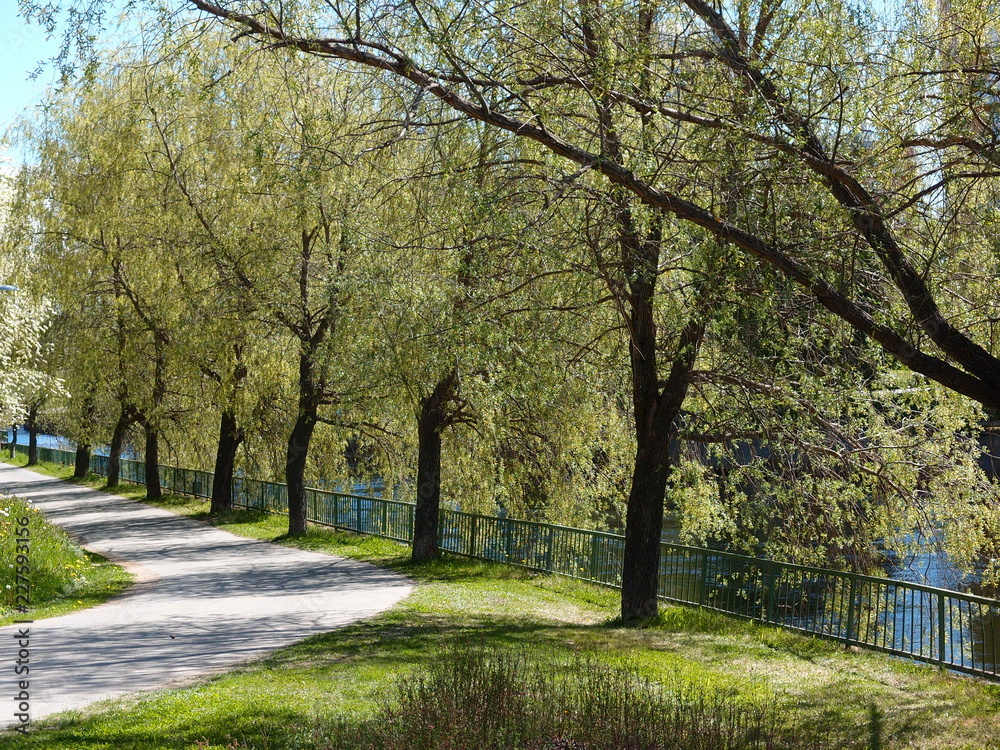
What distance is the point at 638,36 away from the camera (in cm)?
995

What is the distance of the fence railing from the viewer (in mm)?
11648

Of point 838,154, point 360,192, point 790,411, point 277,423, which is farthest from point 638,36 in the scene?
point 277,423

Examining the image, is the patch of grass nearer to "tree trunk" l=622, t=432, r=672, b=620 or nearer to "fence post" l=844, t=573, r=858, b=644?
"tree trunk" l=622, t=432, r=672, b=620

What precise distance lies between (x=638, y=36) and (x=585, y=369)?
5897 millimetres

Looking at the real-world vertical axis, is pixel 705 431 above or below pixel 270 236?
below

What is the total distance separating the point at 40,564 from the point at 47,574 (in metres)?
0.21

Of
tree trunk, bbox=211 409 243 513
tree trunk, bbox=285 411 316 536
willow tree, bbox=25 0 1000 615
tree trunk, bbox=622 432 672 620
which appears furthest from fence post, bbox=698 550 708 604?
tree trunk, bbox=211 409 243 513

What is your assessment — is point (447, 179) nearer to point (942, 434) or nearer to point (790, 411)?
point (790, 411)

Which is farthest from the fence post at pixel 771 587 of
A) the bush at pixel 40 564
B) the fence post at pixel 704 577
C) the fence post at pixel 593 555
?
the bush at pixel 40 564

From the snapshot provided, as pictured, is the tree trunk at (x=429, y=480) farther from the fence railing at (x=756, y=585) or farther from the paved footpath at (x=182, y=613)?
the paved footpath at (x=182, y=613)

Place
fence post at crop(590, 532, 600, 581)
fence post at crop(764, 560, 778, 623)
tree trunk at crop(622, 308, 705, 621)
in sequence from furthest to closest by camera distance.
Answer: fence post at crop(590, 532, 600, 581) < tree trunk at crop(622, 308, 705, 621) < fence post at crop(764, 560, 778, 623)

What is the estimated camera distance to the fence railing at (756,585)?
11648mm

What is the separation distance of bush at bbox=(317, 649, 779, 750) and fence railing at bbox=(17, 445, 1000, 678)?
4.55m

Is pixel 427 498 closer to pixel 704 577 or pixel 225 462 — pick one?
pixel 704 577
